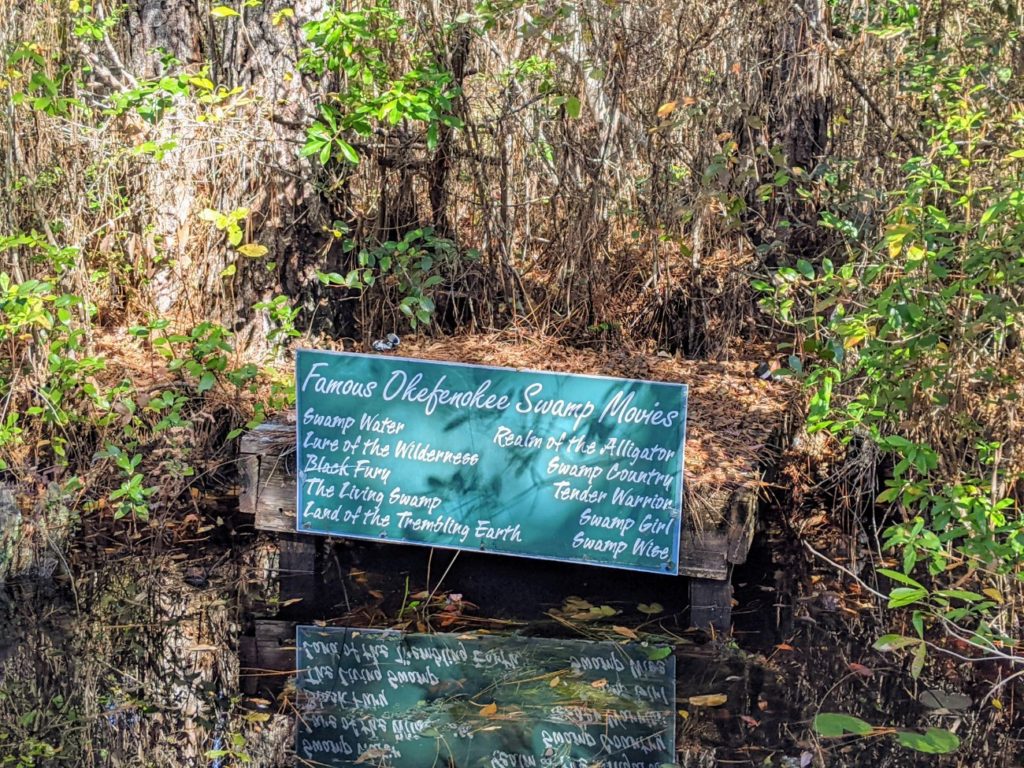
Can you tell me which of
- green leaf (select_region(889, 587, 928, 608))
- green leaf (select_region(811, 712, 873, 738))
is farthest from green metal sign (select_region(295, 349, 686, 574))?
green leaf (select_region(811, 712, 873, 738))

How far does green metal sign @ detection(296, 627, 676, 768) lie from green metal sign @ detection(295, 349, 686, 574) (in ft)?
1.74

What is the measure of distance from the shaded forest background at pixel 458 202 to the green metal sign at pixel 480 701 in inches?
52.4

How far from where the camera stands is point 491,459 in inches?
205

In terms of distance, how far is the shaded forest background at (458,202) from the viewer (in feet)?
18.0

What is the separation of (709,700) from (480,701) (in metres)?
0.88

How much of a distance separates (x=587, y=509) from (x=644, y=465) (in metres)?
0.34

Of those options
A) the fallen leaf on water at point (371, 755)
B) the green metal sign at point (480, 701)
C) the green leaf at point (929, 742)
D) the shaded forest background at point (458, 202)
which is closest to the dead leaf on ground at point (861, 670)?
the shaded forest background at point (458, 202)

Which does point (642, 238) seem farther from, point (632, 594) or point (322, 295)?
point (632, 594)

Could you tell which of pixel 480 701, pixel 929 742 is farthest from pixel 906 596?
pixel 480 701

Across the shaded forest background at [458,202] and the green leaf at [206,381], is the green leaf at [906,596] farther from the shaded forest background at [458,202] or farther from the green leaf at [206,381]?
the green leaf at [206,381]

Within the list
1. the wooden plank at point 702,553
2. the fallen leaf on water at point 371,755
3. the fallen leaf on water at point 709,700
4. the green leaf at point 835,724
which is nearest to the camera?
the green leaf at point 835,724

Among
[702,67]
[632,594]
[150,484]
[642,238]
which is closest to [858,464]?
[632,594]

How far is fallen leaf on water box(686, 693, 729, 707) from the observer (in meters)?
4.35

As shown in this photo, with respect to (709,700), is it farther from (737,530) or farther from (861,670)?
(737,530)
